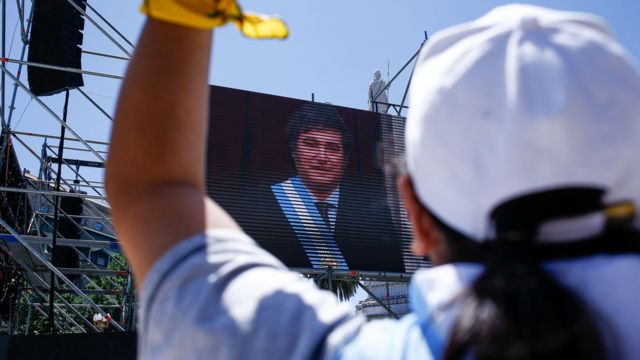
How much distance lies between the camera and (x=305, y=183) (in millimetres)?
7457

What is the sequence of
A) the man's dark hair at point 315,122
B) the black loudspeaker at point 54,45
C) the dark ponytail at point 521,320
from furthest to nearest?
1. the man's dark hair at point 315,122
2. the black loudspeaker at point 54,45
3. the dark ponytail at point 521,320

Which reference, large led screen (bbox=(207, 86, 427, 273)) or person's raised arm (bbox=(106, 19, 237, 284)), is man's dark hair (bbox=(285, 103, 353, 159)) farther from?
person's raised arm (bbox=(106, 19, 237, 284))

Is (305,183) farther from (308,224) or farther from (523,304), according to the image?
(523,304)

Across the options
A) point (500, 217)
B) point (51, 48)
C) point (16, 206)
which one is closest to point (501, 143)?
point (500, 217)

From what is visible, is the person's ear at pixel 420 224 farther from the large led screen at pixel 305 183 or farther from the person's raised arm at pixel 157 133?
the large led screen at pixel 305 183

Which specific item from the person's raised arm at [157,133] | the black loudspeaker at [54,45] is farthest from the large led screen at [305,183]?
the person's raised arm at [157,133]

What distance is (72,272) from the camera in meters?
7.47

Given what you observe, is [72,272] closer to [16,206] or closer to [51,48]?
[16,206]

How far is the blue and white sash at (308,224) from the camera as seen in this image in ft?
23.2

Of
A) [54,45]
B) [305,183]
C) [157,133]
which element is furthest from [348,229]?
[157,133]

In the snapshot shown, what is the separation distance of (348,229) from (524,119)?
698 cm

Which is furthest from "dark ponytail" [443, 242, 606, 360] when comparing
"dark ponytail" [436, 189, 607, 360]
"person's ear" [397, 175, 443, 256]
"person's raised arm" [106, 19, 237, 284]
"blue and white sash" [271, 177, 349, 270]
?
"blue and white sash" [271, 177, 349, 270]

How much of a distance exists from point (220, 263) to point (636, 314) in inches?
14.3

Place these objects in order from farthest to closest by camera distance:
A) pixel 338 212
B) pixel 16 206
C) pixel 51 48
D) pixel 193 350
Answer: pixel 16 206, pixel 338 212, pixel 51 48, pixel 193 350
